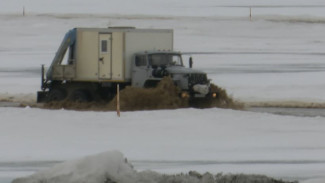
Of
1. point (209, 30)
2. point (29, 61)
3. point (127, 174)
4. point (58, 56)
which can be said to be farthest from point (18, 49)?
point (127, 174)

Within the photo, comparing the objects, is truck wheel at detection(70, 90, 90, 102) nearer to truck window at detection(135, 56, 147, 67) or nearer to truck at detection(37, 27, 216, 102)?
truck at detection(37, 27, 216, 102)

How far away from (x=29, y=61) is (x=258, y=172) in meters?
28.6

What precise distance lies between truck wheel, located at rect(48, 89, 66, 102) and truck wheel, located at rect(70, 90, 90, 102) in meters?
0.40

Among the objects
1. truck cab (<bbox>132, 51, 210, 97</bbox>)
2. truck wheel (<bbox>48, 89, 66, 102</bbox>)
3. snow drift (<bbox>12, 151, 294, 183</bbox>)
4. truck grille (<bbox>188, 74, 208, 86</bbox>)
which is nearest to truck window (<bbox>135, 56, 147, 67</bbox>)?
truck cab (<bbox>132, 51, 210, 97</bbox>)

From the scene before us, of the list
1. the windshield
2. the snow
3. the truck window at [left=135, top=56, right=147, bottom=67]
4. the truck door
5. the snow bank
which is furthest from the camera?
the truck door

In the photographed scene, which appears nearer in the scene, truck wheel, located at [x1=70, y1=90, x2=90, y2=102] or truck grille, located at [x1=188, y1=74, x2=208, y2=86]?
truck grille, located at [x1=188, y1=74, x2=208, y2=86]

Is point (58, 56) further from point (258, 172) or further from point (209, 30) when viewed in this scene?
point (209, 30)

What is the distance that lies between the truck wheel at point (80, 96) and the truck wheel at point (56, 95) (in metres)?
0.40

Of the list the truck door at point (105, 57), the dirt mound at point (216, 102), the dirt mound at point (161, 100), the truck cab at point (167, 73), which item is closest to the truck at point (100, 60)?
the truck door at point (105, 57)

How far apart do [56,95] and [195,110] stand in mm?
6145

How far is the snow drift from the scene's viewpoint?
1232 cm

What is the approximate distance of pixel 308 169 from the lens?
1531 cm

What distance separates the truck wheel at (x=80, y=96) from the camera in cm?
2844

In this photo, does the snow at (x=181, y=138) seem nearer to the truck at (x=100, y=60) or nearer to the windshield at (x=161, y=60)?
the windshield at (x=161, y=60)
